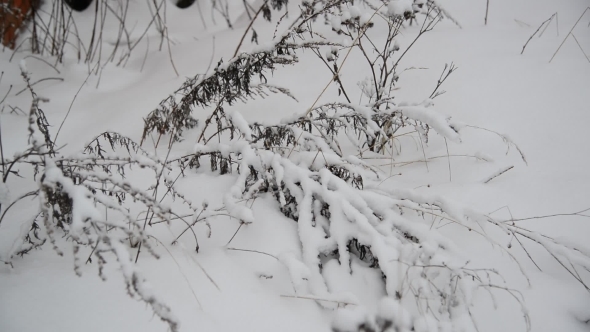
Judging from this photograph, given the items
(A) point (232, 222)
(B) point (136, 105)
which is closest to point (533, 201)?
(A) point (232, 222)

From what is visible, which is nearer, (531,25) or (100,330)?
(100,330)

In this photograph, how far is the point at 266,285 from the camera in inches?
47.8

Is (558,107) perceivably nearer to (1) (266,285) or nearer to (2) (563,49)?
(2) (563,49)

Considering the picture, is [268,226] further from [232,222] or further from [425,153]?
[425,153]

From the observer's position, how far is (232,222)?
1422mm

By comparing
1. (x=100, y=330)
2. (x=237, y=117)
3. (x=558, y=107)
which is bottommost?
(x=100, y=330)

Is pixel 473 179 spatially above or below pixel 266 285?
above

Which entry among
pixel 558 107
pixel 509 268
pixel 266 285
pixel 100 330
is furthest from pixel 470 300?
pixel 558 107

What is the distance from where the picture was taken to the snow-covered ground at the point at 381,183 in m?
1.10

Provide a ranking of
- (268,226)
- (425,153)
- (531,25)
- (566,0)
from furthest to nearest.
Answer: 1. (566,0)
2. (531,25)
3. (425,153)
4. (268,226)

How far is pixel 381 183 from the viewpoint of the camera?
163 centimetres

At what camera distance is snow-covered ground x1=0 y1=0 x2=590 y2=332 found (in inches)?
43.3

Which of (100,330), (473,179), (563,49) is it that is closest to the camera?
(100,330)

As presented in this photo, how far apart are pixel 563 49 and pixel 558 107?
2.24ft
